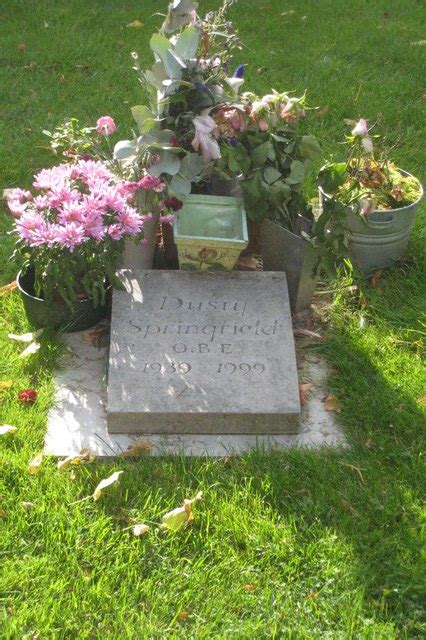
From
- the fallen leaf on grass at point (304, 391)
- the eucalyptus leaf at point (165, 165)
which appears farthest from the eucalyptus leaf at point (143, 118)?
the fallen leaf on grass at point (304, 391)

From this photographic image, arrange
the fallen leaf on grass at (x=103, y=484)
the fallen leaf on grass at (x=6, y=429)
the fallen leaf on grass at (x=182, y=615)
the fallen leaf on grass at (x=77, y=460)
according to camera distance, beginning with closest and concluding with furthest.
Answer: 1. the fallen leaf on grass at (x=182, y=615)
2. the fallen leaf on grass at (x=103, y=484)
3. the fallen leaf on grass at (x=77, y=460)
4. the fallen leaf on grass at (x=6, y=429)

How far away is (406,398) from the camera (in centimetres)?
296

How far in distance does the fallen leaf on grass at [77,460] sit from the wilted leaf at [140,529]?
1.15 feet

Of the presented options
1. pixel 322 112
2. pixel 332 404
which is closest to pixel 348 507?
pixel 332 404

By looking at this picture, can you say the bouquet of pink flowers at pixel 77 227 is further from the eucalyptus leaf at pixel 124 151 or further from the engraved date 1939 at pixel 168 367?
the engraved date 1939 at pixel 168 367

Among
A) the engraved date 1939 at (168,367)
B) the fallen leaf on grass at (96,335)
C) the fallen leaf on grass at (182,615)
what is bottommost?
the fallen leaf on grass at (96,335)

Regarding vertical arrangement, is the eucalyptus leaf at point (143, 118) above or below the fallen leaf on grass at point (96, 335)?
above

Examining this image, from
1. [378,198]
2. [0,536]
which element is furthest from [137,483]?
[378,198]

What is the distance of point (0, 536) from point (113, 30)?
4.90m

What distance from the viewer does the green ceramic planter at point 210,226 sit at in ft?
10.2

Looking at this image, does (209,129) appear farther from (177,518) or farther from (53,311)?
(177,518)

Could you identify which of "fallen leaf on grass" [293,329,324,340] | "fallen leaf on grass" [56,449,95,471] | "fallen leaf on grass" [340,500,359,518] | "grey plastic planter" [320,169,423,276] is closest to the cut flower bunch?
"grey plastic planter" [320,169,423,276]

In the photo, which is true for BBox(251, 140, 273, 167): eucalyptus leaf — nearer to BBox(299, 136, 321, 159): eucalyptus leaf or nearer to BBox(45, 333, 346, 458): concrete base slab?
BBox(299, 136, 321, 159): eucalyptus leaf

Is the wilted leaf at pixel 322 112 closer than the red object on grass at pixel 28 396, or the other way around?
the red object on grass at pixel 28 396
